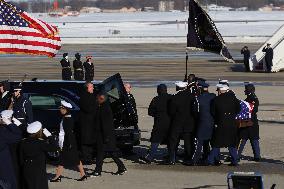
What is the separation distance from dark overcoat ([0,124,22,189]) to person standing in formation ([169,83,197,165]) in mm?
4630

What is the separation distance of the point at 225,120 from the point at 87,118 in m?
2.56

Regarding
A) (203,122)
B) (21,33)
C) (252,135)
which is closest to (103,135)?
(203,122)

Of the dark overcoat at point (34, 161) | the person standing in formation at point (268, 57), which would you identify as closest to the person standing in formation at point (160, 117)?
the dark overcoat at point (34, 161)

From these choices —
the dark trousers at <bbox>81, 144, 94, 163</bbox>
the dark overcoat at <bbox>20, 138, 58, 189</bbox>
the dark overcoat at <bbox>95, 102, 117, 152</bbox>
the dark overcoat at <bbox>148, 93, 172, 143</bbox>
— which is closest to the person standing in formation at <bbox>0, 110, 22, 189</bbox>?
the dark overcoat at <bbox>20, 138, 58, 189</bbox>

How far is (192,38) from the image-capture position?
59.6 ft

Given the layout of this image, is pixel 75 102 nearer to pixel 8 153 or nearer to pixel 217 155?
pixel 217 155

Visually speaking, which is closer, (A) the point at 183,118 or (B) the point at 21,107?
(B) the point at 21,107

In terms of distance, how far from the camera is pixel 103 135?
15.2 m

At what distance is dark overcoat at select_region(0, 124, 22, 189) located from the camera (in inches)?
464

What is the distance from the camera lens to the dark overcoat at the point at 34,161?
1147 cm

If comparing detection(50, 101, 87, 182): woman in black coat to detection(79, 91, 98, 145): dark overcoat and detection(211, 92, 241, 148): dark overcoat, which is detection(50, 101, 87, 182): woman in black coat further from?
detection(211, 92, 241, 148): dark overcoat

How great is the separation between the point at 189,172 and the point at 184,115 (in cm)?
121

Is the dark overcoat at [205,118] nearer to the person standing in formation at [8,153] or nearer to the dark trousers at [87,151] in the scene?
the dark trousers at [87,151]

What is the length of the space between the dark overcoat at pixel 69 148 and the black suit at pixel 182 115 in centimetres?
227
